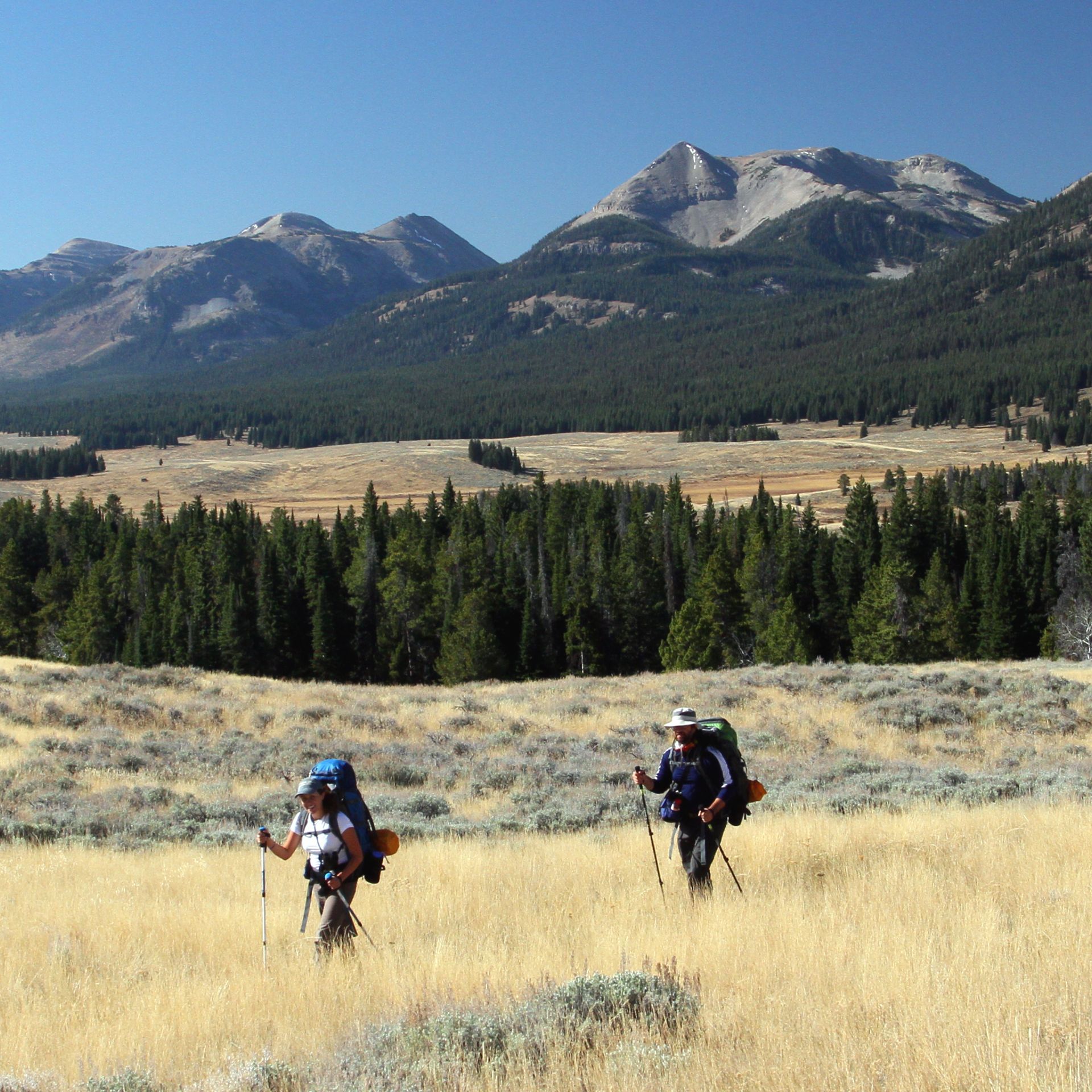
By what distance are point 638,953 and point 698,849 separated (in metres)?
1.60

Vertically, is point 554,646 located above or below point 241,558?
below

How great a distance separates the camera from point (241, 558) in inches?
3019

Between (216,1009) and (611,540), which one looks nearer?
(216,1009)

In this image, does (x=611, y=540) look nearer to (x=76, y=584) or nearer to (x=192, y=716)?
(x=76, y=584)

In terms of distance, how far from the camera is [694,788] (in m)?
8.62

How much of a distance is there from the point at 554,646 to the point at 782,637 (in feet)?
57.7

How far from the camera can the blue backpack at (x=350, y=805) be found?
7.46 meters

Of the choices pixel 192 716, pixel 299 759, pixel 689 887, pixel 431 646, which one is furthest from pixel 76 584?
pixel 689 887

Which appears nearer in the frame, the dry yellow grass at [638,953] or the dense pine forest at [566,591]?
the dry yellow grass at [638,953]

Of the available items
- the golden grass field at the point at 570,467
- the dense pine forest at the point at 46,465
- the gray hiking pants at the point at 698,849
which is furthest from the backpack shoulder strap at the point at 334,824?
the dense pine forest at the point at 46,465

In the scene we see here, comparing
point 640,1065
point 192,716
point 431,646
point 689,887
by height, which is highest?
point 640,1065

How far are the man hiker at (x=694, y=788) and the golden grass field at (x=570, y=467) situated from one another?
385ft

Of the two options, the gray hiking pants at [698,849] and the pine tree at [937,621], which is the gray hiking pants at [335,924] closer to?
the gray hiking pants at [698,849]

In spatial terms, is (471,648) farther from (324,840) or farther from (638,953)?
(638,953)
